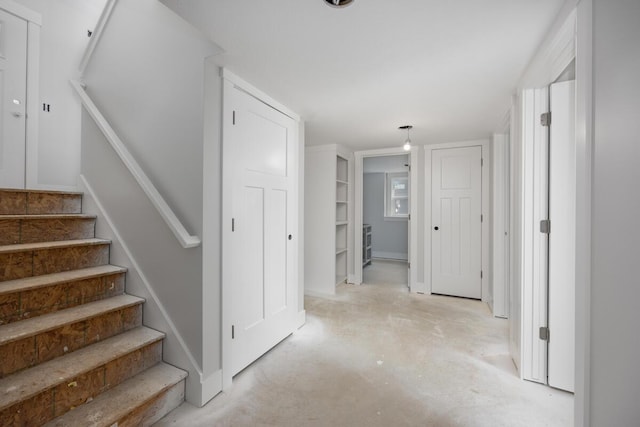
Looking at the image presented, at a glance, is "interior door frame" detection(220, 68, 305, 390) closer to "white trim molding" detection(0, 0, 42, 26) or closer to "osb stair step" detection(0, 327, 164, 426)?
"osb stair step" detection(0, 327, 164, 426)

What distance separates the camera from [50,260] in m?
1.82

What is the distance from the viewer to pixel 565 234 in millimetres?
1764

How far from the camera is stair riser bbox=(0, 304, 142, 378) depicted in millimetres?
1345

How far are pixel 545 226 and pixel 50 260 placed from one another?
10.4 feet

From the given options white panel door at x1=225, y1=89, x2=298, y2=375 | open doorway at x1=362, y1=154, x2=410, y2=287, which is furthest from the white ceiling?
open doorway at x1=362, y1=154, x2=410, y2=287

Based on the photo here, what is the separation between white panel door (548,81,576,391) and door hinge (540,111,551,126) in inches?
0.9

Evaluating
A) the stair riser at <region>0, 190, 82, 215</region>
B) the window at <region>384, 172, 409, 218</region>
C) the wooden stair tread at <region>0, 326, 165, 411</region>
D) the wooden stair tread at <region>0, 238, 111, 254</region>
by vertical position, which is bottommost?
the wooden stair tread at <region>0, 326, 165, 411</region>

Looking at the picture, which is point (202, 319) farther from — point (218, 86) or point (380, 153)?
point (380, 153)

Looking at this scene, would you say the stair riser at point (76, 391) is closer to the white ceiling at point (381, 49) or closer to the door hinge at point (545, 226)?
the white ceiling at point (381, 49)

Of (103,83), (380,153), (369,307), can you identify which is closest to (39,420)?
(103,83)

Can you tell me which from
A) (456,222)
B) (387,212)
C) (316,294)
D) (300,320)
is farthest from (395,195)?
(300,320)

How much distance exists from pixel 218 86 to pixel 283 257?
1.47m

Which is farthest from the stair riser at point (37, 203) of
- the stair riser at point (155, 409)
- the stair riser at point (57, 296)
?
the stair riser at point (155, 409)

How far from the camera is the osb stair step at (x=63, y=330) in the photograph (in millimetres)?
1351
